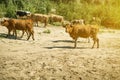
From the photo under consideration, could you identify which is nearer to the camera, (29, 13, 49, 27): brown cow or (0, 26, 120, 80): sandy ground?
(0, 26, 120, 80): sandy ground

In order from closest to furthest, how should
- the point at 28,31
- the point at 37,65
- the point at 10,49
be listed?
the point at 37,65
the point at 10,49
the point at 28,31

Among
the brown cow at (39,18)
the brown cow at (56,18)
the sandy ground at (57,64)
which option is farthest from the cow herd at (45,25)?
the sandy ground at (57,64)

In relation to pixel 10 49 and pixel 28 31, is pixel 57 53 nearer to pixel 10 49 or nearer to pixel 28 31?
pixel 10 49

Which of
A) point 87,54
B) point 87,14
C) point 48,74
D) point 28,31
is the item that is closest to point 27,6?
point 87,14

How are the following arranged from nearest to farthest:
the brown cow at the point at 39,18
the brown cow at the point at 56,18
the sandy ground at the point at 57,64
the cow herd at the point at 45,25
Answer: the sandy ground at the point at 57,64 < the cow herd at the point at 45,25 < the brown cow at the point at 39,18 < the brown cow at the point at 56,18

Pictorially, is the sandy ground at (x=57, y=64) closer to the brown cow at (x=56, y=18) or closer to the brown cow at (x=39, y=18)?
the brown cow at (x=39, y=18)

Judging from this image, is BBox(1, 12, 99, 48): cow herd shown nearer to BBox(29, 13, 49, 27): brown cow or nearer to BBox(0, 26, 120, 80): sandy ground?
BBox(29, 13, 49, 27): brown cow

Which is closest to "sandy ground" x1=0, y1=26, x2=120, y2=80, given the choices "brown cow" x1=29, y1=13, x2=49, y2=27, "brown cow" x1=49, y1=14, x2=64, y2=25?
"brown cow" x1=29, y1=13, x2=49, y2=27

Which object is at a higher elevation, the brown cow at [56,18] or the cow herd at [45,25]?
the cow herd at [45,25]

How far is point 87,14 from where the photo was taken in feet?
118

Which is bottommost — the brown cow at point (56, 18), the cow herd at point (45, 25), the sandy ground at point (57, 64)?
the sandy ground at point (57, 64)

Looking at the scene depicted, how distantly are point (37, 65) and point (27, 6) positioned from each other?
67.7 feet

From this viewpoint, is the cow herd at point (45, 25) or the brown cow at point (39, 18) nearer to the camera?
the cow herd at point (45, 25)

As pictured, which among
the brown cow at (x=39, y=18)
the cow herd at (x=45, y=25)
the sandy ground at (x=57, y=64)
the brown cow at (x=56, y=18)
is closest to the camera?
the sandy ground at (x=57, y=64)
